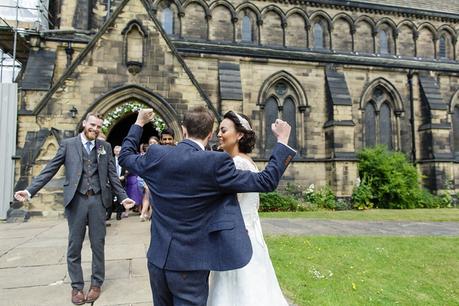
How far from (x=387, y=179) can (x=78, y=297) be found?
14.8 metres

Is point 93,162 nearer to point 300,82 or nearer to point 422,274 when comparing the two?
point 422,274

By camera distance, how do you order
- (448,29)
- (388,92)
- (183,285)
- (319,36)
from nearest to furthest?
(183,285) < (388,92) < (319,36) < (448,29)

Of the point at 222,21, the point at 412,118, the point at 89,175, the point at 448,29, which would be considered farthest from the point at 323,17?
the point at 89,175

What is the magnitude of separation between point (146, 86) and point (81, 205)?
→ 7.92 m

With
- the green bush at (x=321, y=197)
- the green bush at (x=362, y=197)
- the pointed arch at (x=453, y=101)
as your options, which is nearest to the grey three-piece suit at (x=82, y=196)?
the green bush at (x=321, y=197)

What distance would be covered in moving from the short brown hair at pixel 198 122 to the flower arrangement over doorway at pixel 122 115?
8.77m

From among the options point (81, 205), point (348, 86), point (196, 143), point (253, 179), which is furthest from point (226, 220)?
point (348, 86)

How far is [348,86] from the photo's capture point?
16.7 meters

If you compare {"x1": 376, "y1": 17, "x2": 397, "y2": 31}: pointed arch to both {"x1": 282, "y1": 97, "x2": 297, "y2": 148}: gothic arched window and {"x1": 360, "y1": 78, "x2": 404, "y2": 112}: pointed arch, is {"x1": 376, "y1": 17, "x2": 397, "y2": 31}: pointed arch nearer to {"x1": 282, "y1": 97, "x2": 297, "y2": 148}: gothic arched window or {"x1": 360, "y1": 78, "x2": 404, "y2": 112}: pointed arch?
{"x1": 360, "y1": 78, "x2": 404, "y2": 112}: pointed arch

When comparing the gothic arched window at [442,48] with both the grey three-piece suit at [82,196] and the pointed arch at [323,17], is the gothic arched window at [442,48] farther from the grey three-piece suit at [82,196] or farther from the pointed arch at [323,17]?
the grey three-piece suit at [82,196]

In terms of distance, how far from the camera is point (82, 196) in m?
3.70

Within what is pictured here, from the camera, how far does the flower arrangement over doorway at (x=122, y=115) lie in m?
10.6

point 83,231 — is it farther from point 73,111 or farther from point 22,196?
point 73,111

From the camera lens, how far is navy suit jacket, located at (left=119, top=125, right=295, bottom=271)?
1.94m
